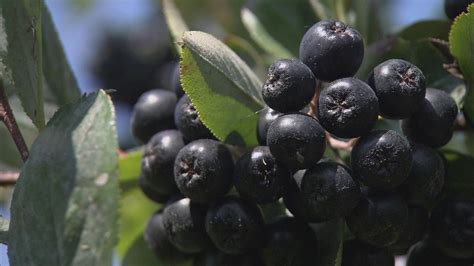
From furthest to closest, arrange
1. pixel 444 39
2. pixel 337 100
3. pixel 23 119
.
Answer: pixel 23 119 → pixel 444 39 → pixel 337 100

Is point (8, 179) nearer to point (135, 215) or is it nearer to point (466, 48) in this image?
point (135, 215)

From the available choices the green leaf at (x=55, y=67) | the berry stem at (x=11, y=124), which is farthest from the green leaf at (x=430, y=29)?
the berry stem at (x=11, y=124)

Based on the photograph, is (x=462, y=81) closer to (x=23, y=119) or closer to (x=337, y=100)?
(x=337, y=100)

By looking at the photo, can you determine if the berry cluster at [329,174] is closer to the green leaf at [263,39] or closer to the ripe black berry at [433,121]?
the ripe black berry at [433,121]

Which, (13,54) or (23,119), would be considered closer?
(13,54)

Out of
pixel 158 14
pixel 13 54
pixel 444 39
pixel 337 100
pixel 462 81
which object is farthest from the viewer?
pixel 158 14

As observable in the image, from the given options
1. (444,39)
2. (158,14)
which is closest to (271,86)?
(444,39)
